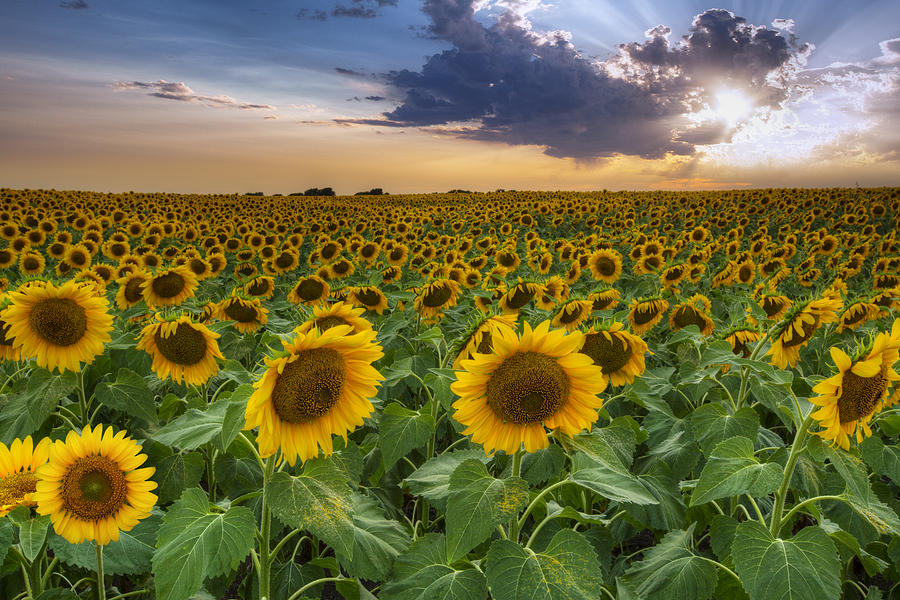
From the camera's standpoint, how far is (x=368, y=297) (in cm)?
581

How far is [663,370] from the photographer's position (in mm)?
4012

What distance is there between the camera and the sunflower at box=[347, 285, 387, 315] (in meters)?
5.76

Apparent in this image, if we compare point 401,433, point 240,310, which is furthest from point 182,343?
point 240,310

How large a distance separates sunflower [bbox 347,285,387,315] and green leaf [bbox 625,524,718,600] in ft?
12.8

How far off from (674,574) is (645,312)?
112 inches

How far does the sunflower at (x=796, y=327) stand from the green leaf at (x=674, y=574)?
58.5 inches

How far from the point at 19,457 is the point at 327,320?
1.39 m

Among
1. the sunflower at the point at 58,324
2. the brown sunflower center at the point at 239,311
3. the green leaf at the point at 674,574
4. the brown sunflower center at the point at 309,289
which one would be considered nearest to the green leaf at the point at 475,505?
the green leaf at the point at 674,574

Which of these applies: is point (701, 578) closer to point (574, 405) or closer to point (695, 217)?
point (574, 405)

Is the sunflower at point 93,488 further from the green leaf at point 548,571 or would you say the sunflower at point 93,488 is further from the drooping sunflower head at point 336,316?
the green leaf at point 548,571

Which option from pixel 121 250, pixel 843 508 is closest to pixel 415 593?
pixel 843 508

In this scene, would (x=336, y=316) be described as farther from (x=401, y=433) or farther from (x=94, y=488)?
(x=94, y=488)

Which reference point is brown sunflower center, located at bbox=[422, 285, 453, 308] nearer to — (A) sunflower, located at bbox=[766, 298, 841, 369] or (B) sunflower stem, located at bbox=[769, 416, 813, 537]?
(A) sunflower, located at bbox=[766, 298, 841, 369]

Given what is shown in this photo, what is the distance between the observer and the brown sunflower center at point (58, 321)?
3.11m
